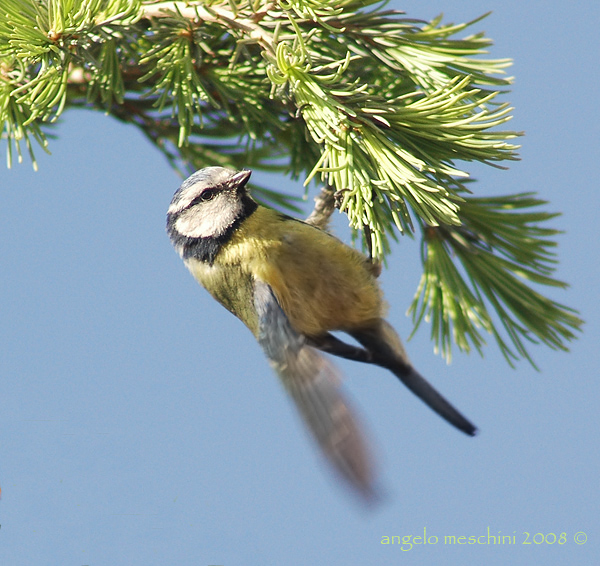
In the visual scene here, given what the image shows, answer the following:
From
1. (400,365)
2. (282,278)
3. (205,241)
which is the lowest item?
(400,365)

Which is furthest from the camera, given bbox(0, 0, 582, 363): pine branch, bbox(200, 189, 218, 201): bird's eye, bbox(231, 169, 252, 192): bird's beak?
bbox(200, 189, 218, 201): bird's eye

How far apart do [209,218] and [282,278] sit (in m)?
0.34

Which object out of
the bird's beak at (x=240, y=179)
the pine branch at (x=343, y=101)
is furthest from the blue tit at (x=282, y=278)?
the pine branch at (x=343, y=101)

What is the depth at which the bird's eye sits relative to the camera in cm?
203

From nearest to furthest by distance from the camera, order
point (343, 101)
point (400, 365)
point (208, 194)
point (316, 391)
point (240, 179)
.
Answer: point (343, 101), point (316, 391), point (240, 179), point (208, 194), point (400, 365)

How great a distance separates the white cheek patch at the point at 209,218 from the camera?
208 centimetres

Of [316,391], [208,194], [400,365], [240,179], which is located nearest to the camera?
[316,391]

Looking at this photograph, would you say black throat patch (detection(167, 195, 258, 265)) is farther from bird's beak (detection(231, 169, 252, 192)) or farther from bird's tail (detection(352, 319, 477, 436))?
bird's tail (detection(352, 319, 477, 436))

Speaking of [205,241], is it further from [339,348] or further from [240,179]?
[339,348]

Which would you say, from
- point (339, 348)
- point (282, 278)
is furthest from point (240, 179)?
point (339, 348)

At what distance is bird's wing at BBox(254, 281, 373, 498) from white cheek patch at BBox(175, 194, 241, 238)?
0.98ft

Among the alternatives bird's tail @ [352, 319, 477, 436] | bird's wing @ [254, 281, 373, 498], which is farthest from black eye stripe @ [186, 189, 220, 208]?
bird's tail @ [352, 319, 477, 436]

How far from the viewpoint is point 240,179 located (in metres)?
1.90

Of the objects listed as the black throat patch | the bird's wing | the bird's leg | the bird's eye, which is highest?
the bird's eye
